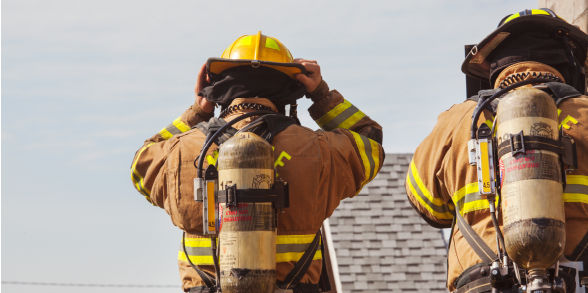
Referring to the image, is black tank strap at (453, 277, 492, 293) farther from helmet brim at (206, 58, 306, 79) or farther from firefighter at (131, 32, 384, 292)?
helmet brim at (206, 58, 306, 79)

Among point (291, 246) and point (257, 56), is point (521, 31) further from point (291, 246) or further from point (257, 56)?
point (291, 246)

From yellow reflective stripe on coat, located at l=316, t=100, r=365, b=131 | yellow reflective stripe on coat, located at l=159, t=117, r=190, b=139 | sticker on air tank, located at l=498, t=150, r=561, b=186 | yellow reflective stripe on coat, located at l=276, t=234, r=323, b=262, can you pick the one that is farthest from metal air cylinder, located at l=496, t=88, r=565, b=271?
yellow reflective stripe on coat, located at l=159, t=117, r=190, b=139

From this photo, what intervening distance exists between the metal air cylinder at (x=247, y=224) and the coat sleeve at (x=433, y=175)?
2.97 feet

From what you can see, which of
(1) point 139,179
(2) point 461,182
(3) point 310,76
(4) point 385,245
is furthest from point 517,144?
(4) point 385,245

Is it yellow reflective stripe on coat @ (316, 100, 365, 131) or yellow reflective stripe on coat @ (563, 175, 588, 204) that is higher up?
yellow reflective stripe on coat @ (316, 100, 365, 131)

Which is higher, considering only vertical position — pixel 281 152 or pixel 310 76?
pixel 310 76

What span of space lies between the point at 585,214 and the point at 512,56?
3.62ft

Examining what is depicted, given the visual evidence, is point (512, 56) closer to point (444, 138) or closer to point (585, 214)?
point (444, 138)

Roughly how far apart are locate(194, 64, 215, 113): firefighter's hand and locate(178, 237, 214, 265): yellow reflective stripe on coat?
1137 millimetres

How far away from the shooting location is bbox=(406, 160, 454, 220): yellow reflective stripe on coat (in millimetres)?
5742

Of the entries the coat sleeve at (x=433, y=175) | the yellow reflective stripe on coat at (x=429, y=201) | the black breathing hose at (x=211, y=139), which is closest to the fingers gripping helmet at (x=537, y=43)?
the coat sleeve at (x=433, y=175)

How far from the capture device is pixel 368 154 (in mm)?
6133

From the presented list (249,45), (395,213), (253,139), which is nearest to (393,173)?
(395,213)

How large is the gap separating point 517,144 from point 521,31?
3.89 ft
